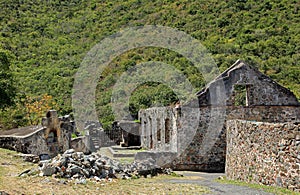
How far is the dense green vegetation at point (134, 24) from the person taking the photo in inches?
1551

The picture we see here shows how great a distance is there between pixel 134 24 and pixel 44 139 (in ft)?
138

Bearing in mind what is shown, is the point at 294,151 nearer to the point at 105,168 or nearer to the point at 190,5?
the point at 105,168

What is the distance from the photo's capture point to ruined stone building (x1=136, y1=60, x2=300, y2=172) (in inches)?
615

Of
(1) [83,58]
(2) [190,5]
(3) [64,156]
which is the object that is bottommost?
(3) [64,156]

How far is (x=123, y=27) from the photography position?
188ft

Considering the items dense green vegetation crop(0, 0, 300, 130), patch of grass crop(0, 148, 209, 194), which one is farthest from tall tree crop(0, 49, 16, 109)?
patch of grass crop(0, 148, 209, 194)

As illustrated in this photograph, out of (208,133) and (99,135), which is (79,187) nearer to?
(208,133)

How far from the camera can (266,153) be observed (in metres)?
9.17

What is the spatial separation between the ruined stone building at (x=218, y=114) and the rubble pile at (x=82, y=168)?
13.1 ft

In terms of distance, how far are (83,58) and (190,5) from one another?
60.1 feet

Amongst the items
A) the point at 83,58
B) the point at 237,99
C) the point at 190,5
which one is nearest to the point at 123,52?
the point at 83,58

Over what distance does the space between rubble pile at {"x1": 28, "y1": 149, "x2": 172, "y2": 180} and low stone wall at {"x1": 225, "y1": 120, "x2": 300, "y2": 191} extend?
3160mm

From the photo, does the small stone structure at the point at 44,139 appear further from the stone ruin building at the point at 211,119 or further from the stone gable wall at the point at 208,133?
the stone gable wall at the point at 208,133

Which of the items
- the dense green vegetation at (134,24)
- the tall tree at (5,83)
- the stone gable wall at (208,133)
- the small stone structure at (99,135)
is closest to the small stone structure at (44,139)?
the tall tree at (5,83)
